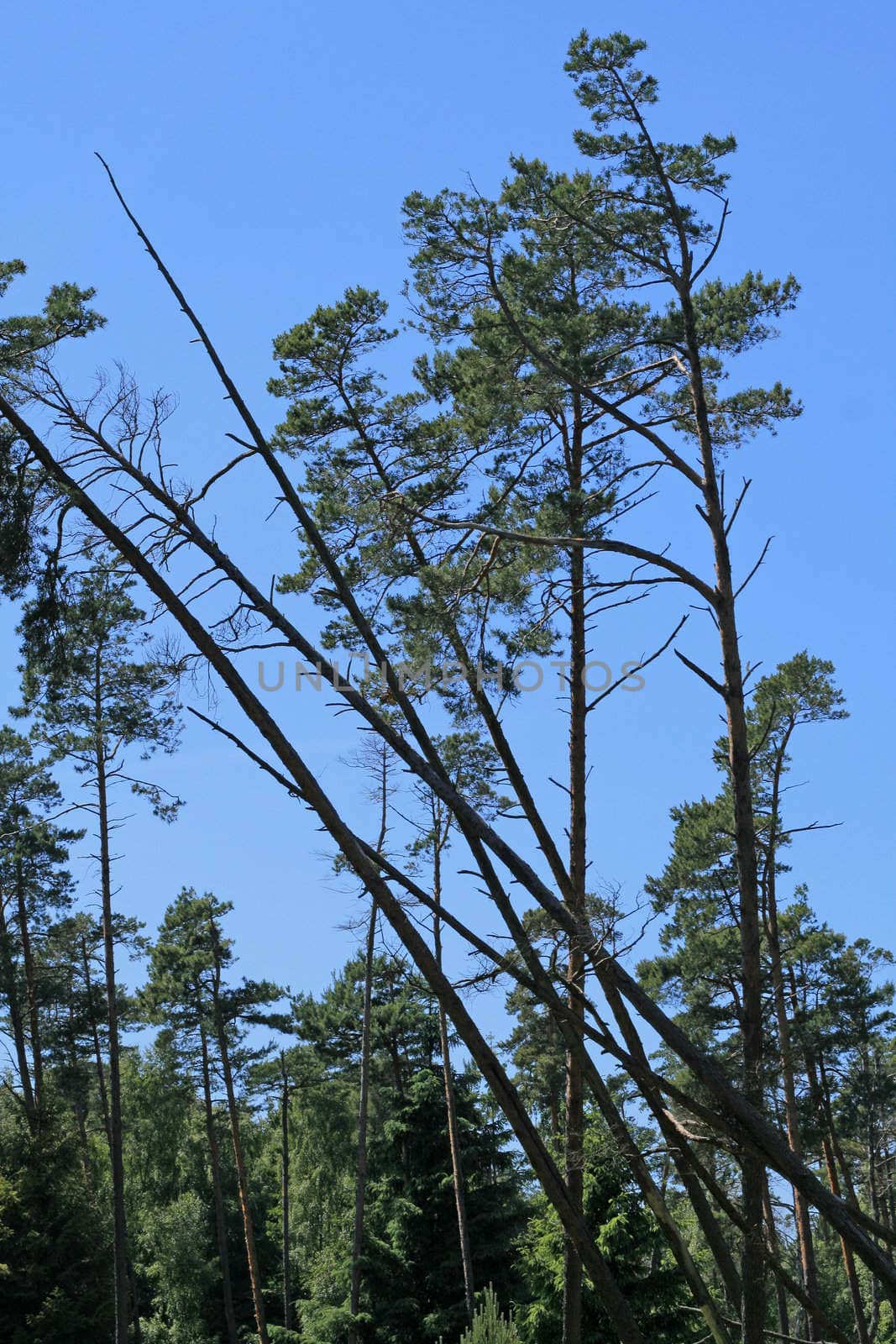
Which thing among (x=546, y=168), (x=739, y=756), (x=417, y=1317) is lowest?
(x=417, y=1317)

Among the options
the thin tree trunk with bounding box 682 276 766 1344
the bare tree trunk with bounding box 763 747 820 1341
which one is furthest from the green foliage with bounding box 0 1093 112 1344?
the thin tree trunk with bounding box 682 276 766 1344

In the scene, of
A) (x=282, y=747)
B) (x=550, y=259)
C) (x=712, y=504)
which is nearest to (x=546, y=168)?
(x=550, y=259)

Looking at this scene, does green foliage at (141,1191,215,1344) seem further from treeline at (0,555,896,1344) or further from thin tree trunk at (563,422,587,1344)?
thin tree trunk at (563,422,587,1344)

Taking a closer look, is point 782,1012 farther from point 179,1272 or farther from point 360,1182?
point 179,1272

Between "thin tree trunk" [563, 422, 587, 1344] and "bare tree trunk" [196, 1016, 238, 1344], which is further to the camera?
"bare tree trunk" [196, 1016, 238, 1344]

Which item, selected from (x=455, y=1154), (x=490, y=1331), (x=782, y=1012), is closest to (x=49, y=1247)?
(x=455, y=1154)

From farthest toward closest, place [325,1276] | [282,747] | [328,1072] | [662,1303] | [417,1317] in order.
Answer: [328,1072] → [325,1276] → [417,1317] → [662,1303] → [282,747]

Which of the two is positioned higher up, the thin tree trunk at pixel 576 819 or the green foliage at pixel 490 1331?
the thin tree trunk at pixel 576 819

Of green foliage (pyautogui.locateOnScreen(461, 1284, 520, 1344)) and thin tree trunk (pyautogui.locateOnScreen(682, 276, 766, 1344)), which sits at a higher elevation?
thin tree trunk (pyautogui.locateOnScreen(682, 276, 766, 1344))

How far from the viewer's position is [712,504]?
9.45 meters

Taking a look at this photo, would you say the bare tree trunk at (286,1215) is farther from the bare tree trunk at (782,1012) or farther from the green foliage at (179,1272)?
the bare tree trunk at (782,1012)

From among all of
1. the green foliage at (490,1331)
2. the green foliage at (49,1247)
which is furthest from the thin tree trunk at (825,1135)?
the green foliage at (49,1247)

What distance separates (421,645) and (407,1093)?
19.3 m

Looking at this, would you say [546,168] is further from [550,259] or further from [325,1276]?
[325,1276]
